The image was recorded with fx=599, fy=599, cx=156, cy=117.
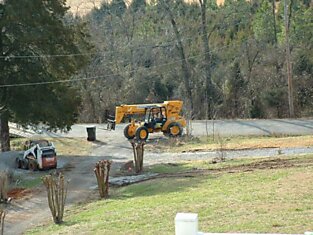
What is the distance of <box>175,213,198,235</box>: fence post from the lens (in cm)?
644

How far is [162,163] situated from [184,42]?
126ft

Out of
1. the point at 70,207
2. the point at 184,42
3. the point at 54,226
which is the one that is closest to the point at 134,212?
the point at 54,226

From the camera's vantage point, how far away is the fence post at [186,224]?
644cm

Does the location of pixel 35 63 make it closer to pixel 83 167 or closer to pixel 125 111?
pixel 125 111

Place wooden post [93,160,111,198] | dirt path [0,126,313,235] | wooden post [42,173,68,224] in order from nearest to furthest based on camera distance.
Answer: wooden post [42,173,68,224] → dirt path [0,126,313,235] → wooden post [93,160,111,198]

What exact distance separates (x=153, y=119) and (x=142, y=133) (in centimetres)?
120

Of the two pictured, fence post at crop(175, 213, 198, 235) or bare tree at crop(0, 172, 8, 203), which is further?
bare tree at crop(0, 172, 8, 203)

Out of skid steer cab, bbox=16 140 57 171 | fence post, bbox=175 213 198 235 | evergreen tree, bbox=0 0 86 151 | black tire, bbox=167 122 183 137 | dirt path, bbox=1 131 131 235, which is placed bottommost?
dirt path, bbox=1 131 131 235

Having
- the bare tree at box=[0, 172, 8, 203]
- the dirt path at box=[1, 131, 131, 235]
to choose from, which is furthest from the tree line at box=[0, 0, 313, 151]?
the bare tree at box=[0, 172, 8, 203]

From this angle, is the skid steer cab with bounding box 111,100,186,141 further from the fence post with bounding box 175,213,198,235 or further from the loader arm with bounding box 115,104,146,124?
the fence post with bounding box 175,213,198,235

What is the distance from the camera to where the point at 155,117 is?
115 feet

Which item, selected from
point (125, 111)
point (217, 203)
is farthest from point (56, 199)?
point (125, 111)

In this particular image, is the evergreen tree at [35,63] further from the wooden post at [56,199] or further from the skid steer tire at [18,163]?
the wooden post at [56,199]

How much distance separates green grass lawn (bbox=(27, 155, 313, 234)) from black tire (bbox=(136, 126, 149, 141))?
10.8 metres
